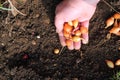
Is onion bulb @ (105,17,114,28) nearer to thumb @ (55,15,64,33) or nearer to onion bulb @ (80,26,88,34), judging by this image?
onion bulb @ (80,26,88,34)

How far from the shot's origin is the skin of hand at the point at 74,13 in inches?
82.3

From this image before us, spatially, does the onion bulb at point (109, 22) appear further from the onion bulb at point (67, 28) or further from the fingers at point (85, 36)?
the onion bulb at point (67, 28)

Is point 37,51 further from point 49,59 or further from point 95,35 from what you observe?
point 95,35

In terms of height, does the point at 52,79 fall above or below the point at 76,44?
below

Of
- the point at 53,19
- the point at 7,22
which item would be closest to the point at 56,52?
the point at 53,19

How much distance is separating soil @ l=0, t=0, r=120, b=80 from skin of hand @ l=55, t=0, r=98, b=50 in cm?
6

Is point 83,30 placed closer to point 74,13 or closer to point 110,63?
point 74,13

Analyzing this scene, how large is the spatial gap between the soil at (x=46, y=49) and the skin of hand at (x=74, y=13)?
2.2 inches

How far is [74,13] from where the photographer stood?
210cm

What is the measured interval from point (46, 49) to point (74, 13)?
292mm

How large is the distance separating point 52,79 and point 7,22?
1.53ft

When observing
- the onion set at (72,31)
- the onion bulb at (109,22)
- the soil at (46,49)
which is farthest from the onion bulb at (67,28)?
the onion bulb at (109,22)

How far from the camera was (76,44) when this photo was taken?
2.14 meters

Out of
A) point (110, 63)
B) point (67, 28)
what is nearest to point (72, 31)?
point (67, 28)
